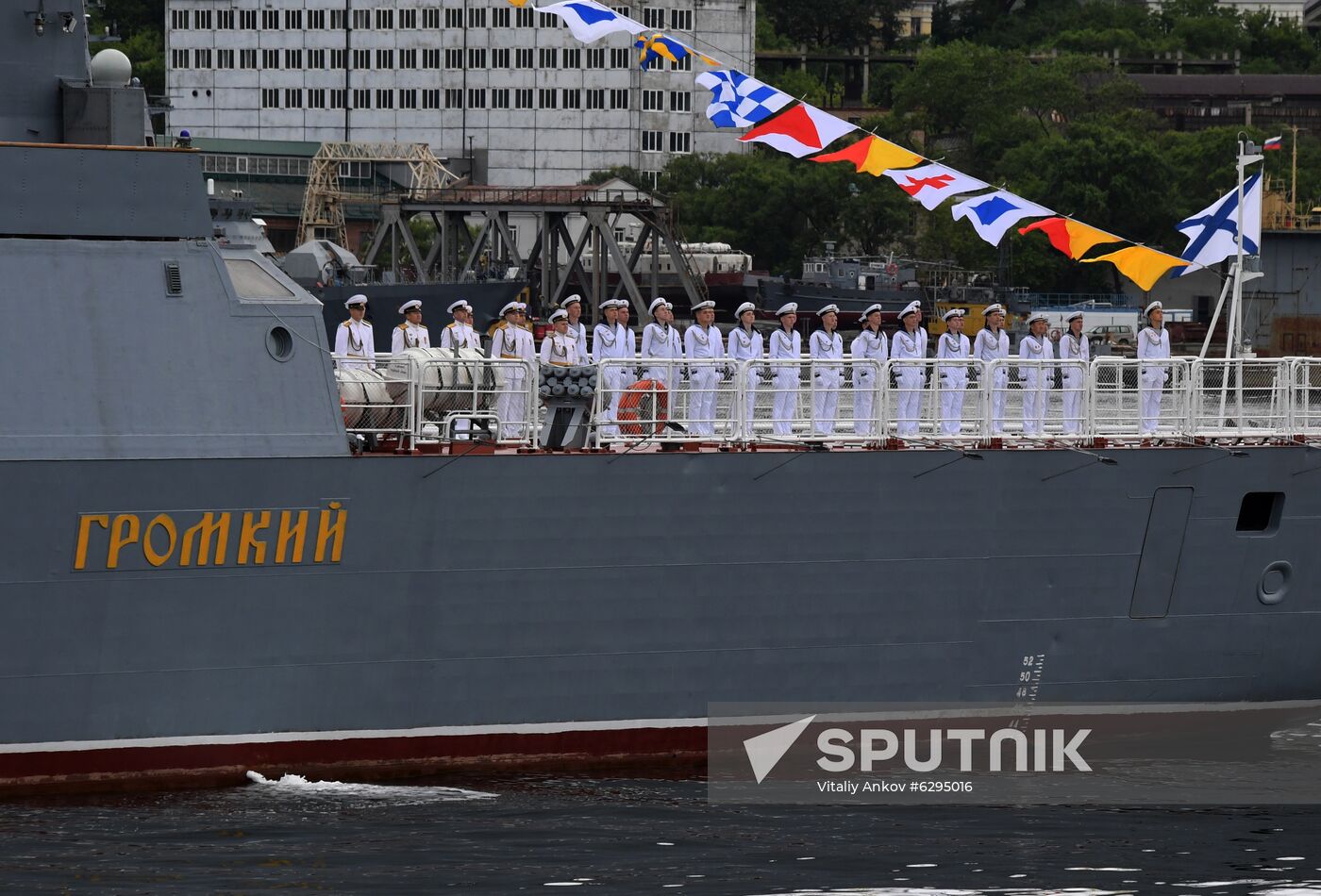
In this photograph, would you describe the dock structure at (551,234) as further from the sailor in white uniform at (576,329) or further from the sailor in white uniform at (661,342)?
the sailor in white uniform at (576,329)

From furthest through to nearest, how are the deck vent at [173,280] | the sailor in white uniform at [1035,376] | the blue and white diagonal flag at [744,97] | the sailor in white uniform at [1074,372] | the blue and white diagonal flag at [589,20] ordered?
1. the blue and white diagonal flag at [744,97]
2. the blue and white diagonal flag at [589,20]
3. the sailor in white uniform at [1074,372]
4. the sailor in white uniform at [1035,376]
5. the deck vent at [173,280]

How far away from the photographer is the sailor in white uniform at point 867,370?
54.5 feet

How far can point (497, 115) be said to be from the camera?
86312 millimetres

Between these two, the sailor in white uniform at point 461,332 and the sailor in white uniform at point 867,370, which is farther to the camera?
the sailor in white uniform at point 867,370

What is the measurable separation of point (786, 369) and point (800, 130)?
235cm

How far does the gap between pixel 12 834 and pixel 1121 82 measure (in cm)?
7904

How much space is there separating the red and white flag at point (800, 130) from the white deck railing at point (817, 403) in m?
2.13

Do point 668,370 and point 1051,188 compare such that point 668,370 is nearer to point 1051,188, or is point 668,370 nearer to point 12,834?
point 12,834

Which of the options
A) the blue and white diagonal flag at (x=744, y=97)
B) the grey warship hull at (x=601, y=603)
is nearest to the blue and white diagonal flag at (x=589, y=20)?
the blue and white diagonal flag at (x=744, y=97)

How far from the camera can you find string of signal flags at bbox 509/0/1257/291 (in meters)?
17.4

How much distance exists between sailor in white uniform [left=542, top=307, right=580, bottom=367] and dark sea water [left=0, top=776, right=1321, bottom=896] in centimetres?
384

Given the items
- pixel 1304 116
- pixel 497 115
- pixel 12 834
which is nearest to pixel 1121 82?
pixel 1304 116

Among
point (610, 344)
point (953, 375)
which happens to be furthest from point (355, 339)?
point (953, 375)

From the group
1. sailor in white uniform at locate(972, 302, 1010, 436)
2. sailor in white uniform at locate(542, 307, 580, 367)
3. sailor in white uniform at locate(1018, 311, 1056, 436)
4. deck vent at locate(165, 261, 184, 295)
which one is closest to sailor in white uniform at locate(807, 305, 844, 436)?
sailor in white uniform at locate(972, 302, 1010, 436)
